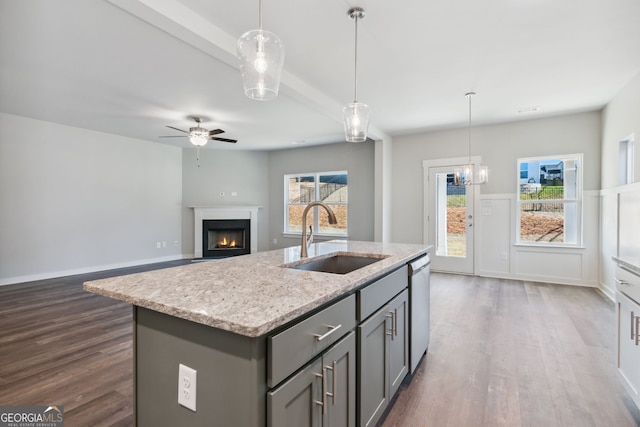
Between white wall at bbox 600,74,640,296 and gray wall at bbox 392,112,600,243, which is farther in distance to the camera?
gray wall at bbox 392,112,600,243

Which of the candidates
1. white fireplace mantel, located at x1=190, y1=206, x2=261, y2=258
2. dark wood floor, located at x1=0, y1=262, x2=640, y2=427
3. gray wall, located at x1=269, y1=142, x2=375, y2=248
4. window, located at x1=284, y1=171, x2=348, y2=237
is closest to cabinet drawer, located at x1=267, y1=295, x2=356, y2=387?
dark wood floor, located at x1=0, y1=262, x2=640, y2=427

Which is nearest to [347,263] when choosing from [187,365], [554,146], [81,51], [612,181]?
[187,365]

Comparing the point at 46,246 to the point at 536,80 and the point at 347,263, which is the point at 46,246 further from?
the point at 536,80

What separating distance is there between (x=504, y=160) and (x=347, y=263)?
4485 millimetres

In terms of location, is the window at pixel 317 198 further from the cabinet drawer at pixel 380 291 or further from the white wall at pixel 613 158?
the cabinet drawer at pixel 380 291

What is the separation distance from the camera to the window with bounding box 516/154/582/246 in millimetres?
4973

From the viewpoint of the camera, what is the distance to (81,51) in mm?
3016

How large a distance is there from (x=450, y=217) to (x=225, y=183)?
5239 millimetres

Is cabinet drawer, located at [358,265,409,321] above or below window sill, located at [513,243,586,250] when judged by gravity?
above

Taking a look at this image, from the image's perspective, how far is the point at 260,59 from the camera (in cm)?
162

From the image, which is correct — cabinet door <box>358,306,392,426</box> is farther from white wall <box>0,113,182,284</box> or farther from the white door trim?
white wall <box>0,113,182,284</box>

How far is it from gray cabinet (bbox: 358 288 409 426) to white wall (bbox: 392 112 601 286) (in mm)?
4237

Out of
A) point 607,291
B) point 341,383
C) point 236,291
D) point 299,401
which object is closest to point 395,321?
point 341,383

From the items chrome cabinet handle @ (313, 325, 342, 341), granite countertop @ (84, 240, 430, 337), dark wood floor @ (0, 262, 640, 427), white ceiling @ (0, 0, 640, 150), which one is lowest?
dark wood floor @ (0, 262, 640, 427)
